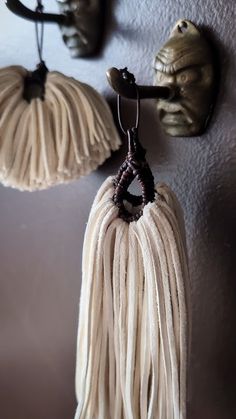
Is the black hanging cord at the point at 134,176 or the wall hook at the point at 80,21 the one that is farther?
the wall hook at the point at 80,21

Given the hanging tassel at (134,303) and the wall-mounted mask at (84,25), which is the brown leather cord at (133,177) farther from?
the wall-mounted mask at (84,25)

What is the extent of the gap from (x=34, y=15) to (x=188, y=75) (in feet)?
0.57

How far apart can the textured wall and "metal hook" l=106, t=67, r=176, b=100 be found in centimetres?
4

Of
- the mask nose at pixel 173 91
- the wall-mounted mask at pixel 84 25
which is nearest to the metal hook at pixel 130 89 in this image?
the mask nose at pixel 173 91

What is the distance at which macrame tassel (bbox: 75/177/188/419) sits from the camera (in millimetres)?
423

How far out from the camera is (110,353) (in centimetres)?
46

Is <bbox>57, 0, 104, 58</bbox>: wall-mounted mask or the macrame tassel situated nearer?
the macrame tassel

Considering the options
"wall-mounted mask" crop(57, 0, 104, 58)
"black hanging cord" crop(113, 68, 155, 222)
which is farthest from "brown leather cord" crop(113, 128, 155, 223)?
"wall-mounted mask" crop(57, 0, 104, 58)

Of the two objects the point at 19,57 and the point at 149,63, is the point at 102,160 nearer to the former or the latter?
the point at 149,63

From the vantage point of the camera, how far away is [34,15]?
21.0 inches

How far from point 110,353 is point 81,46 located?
0.30 m

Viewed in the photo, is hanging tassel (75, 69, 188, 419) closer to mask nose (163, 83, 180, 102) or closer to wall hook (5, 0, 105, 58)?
mask nose (163, 83, 180, 102)

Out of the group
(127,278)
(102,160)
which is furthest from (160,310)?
(102,160)

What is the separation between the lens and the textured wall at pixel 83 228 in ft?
1.54
